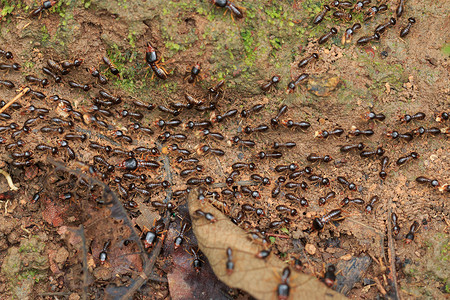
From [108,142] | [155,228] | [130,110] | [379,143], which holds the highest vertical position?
[379,143]

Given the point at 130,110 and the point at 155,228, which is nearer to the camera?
the point at 155,228

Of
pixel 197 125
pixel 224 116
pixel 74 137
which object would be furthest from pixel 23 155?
pixel 224 116

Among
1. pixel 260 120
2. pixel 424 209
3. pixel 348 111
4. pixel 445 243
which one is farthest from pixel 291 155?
pixel 445 243

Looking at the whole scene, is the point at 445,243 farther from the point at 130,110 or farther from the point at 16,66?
the point at 16,66

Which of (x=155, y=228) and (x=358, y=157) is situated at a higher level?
(x=358, y=157)

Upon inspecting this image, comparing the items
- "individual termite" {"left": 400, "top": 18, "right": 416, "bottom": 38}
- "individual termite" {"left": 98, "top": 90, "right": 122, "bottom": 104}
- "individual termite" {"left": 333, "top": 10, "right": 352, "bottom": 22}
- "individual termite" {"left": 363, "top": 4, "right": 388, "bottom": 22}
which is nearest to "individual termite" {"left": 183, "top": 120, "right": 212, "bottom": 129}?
"individual termite" {"left": 98, "top": 90, "right": 122, "bottom": 104}
